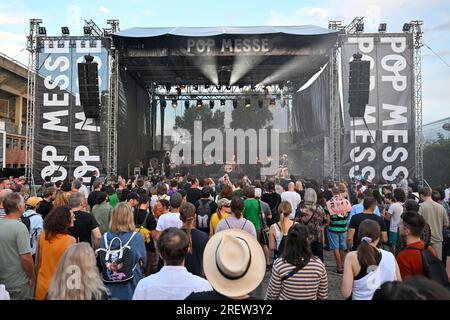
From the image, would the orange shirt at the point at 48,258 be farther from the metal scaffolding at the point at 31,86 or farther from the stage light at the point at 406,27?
the stage light at the point at 406,27

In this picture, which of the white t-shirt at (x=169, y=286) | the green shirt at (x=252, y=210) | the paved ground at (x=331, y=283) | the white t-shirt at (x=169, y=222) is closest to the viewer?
the white t-shirt at (x=169, y=286)

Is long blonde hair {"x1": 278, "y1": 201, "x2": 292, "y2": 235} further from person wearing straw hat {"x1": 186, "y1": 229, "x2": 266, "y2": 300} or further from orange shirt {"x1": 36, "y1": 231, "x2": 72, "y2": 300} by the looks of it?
orange shirt {"x1": 36, "y1": 231, "x2": 72, "y2": 300}

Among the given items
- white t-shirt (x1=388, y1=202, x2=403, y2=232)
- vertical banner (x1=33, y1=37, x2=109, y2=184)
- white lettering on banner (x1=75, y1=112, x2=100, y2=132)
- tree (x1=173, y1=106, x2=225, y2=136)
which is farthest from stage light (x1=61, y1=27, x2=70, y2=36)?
white t-shirt (x1=388, y1=202, x2=403, y2=232)

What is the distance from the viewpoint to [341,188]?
6113 millimetres

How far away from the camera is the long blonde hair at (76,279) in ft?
6.09

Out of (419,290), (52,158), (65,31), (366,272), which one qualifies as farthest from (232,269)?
(65,31)

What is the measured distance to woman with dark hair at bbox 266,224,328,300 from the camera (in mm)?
2293

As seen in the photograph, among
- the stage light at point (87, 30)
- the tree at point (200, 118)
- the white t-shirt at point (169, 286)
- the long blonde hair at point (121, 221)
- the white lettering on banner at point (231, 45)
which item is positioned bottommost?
the white t-shirt at point (169, 286)

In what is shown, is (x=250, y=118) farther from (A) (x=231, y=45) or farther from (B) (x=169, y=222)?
(B) (x=169, y=222)

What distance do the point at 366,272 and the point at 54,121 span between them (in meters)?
12.8

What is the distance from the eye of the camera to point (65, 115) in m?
12.6

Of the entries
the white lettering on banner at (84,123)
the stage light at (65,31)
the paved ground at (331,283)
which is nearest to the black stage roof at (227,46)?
the stage light at (65,31)

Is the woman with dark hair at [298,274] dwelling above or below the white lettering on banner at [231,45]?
below

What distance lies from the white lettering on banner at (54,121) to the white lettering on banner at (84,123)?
42 centimetres
